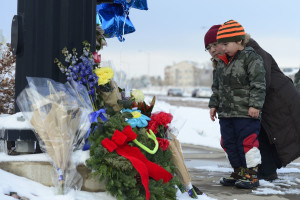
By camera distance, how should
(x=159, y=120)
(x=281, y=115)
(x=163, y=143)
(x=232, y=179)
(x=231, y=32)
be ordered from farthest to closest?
(x=281, y=115) → (x=232, y=179) → (x=231, y=32) → (x=159, y=120) → (x=163, y=143)

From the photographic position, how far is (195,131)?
30.0 feet

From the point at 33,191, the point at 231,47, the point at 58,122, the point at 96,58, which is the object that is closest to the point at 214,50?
the point at 231,47

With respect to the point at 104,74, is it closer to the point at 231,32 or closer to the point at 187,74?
the point at 231,32

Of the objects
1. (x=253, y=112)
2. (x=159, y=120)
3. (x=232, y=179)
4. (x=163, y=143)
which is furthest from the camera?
(x=232, y=179)

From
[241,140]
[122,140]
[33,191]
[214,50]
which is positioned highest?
[214,50]

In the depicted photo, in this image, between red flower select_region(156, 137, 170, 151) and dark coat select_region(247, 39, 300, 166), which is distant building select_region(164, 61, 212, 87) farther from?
red flower select_region(156, 137, 170, 151)

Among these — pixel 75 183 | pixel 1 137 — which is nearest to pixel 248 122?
pixel 75 183

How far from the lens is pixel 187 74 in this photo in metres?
141

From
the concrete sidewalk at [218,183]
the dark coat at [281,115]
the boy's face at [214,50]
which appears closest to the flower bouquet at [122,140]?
the concrete sidewalk at [218,183]

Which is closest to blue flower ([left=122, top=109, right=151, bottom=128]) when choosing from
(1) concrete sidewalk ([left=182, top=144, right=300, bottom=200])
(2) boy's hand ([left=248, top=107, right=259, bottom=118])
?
(1) concrete sidewalk ([left=182, top=144, right=300, bottom=200])

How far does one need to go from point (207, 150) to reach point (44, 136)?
4.50m

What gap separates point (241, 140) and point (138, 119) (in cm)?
143

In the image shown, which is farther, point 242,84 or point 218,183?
point 218,183

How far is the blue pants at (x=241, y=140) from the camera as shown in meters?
4.15
